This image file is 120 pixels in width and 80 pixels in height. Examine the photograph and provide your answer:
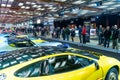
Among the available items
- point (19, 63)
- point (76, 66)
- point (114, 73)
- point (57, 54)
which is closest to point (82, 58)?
point (76, 66)

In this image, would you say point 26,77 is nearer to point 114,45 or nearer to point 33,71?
point 33,71

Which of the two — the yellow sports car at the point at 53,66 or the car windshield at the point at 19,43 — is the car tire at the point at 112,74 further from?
the car windshield at the point at 19,43

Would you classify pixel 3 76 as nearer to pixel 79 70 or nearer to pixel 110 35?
pixel 79 70

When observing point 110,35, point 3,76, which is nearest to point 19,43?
point 3,76

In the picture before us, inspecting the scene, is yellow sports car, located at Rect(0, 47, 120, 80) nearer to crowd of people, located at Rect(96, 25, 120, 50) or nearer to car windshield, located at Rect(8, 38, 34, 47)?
car windshield, located at Rect(8, 38, 34, 47)

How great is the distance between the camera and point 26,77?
414 centimetres

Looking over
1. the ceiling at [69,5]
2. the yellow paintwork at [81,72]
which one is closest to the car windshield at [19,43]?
the yellow paintwork at [81,72]

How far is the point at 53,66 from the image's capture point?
A: 462 cm

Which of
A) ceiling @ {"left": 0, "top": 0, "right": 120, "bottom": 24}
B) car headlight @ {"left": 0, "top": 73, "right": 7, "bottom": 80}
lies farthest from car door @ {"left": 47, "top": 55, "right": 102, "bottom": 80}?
ceiling @ {"left": 0, "top": 0, "right": 120, "bottom": 24}

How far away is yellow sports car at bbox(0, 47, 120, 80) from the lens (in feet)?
13.8

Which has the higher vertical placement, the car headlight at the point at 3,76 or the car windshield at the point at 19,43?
the car headlight at the point at 3,76

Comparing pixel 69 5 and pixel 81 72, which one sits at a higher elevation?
pixel 69 5

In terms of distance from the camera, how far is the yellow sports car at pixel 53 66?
4219 mm

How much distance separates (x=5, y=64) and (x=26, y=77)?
0.53m
